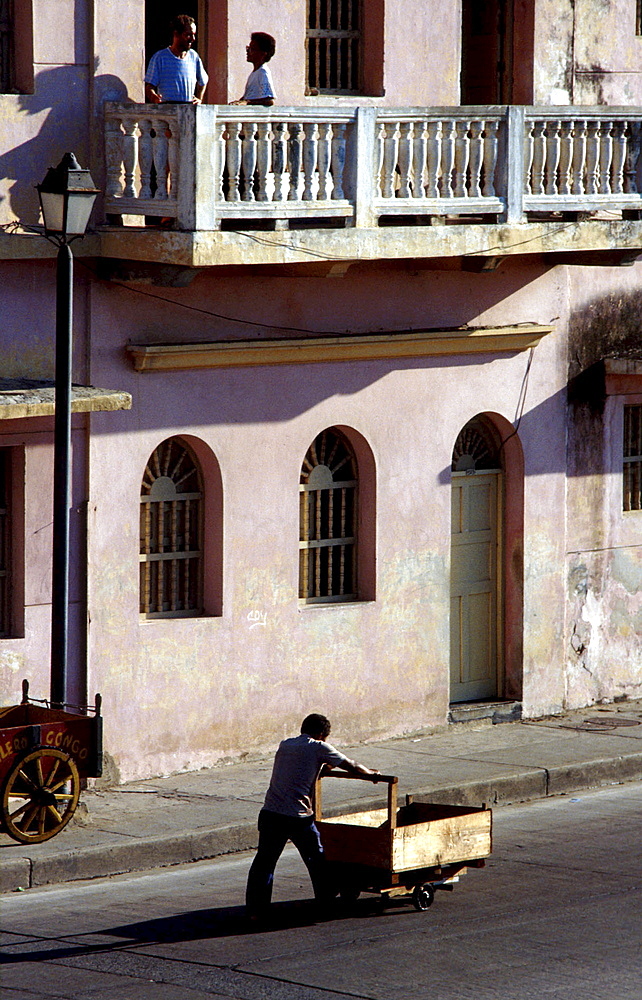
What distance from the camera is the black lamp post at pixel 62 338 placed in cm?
1154

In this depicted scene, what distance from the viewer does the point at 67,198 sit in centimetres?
1150

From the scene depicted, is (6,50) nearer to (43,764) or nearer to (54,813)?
(43,764)

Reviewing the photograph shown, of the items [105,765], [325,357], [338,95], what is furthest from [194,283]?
[105,765]

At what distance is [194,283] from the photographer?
13.8 metres

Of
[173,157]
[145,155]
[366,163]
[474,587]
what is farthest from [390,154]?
[474,587]

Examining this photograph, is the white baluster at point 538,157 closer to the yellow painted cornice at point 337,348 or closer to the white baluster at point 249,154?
the yellow painted cornice at point 337,348

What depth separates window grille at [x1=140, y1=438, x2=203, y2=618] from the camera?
1393cm

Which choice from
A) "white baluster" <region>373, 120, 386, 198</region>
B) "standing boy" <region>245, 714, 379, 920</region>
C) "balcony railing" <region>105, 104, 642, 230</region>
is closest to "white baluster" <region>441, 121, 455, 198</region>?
"balcony railing" <region>105, 104, 642, 230</region>

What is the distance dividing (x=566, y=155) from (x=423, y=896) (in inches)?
286

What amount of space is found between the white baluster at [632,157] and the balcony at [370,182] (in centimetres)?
1

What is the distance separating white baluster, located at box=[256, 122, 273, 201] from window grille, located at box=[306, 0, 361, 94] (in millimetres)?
1826

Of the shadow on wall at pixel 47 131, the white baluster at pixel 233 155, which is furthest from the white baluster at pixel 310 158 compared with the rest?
the shadow on wall at pixel 47 131

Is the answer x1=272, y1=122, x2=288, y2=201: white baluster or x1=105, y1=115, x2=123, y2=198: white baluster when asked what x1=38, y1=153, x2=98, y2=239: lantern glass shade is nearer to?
x1=105, y1=115, x2=123, y2=198: white baluster

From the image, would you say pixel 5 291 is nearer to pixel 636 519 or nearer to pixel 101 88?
pixel 101 88
